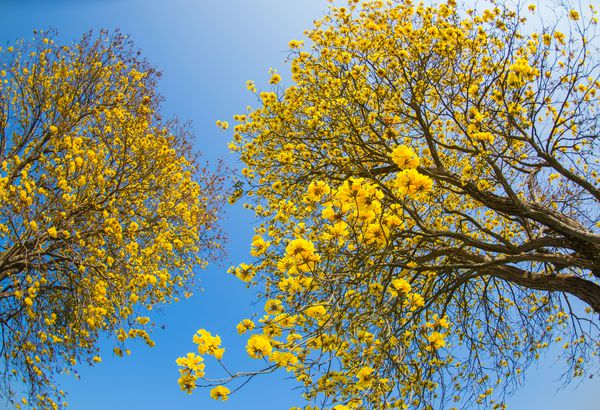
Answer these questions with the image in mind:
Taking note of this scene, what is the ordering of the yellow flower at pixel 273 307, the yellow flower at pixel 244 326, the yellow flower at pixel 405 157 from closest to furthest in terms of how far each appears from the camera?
1. the yellow flower at pixel 405 157
2. the yellow flower at pixel 244 326
3. the yellow flower at pixel 273 307

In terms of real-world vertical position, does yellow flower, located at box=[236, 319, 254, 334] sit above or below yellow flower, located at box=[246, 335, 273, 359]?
above

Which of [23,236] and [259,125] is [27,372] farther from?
[259,125]

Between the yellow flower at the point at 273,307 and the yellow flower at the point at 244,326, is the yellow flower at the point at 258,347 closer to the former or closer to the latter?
the yellow flower at the point at 244,326

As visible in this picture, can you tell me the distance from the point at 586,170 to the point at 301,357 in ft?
24.8

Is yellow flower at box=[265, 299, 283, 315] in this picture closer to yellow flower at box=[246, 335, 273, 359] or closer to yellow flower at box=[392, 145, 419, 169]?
yellow flower at box=[246, 335, 273, 359]

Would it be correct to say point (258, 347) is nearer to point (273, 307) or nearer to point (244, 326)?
point (244, 326)

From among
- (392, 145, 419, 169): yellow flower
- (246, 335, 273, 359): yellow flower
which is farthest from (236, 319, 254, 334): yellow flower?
(392, 145, 419, 169): yellow flower

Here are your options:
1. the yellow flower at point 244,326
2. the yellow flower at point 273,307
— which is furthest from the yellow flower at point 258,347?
the yellow flower at point 273,307

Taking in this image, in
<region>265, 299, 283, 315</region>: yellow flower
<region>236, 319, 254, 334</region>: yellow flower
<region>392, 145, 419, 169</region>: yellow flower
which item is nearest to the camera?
<region>392, 145, 419, 169</region>: yellow flower

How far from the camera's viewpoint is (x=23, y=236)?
7.89 meters

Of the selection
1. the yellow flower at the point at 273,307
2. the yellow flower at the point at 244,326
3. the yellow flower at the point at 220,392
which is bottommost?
the yellow flower at the point at 220,392

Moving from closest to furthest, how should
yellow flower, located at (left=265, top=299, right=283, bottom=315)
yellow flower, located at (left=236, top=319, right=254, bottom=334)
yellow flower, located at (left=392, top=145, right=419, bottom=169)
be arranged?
1. yellow flower, located at (left=392, top=145, right=419, bottom=169)
2. yellow flower, located at (left=236, top=319, right=254, bottom=334)
3. yellow flower, located at (left=265, top=299, right=283, bottom=315)

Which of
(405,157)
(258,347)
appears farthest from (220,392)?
(405,157)

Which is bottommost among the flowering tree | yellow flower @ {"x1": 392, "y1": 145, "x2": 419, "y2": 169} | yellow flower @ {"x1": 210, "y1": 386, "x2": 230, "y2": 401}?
Answer: yellow flower @ {"x1": 210, "y1": 386, "x2": 230, "y2": 401}
